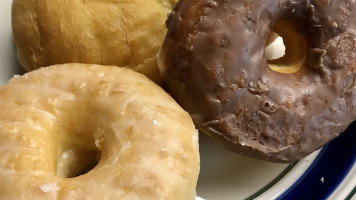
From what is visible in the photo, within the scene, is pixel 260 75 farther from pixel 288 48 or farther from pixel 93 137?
pixel 93 137

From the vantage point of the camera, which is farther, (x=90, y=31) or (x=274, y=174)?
(x=274, y=174)

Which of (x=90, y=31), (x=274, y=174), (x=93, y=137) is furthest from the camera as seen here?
(x=274, y=174)

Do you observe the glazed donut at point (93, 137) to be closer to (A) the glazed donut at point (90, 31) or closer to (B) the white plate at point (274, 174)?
(A) the glazed donut at point (90, 31)

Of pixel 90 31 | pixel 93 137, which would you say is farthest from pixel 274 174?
pixel 90 31

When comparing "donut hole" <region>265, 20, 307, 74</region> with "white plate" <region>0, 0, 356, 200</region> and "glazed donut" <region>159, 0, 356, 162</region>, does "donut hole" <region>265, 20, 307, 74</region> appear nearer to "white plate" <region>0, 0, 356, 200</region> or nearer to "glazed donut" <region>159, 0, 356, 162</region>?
"glazed donut" <region>159, 0, 356, 162</region>

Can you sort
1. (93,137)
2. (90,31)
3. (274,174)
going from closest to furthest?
(93,137)
(90,31)
(274,174)

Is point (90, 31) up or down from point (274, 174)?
up

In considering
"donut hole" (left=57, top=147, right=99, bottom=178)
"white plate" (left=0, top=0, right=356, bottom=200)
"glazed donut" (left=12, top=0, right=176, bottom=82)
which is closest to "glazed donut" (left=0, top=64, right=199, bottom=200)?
"donut hole" (left=57, top=147, right=99, bottom=178)
